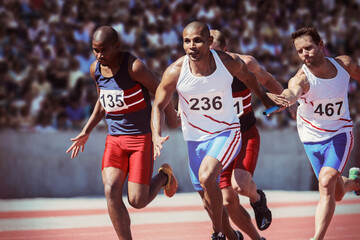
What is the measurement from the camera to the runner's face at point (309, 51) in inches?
293

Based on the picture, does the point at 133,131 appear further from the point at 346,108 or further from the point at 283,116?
the point at 283,116

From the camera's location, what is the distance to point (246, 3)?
1870cm

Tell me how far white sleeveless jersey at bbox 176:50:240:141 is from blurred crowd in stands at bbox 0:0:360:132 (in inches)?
287

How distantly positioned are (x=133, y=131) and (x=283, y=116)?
30.6 ft

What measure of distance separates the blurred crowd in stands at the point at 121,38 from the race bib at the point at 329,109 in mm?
7096

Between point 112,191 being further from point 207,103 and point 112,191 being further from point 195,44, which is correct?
point 195,44

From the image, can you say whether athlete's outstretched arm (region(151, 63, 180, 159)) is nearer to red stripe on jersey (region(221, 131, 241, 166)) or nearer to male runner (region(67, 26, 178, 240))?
male runner (region(67, 26, 178, 240))

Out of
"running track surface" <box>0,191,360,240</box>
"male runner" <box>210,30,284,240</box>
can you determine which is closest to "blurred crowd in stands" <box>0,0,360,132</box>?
"running track surface" <box>0,191,360,240</box>

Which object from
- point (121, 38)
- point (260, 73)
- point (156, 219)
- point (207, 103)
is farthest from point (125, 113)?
point (121, 38)

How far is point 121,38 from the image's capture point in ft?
52.6

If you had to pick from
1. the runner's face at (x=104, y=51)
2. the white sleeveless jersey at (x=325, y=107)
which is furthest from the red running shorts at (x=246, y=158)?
the runner's face at (x=104, y=51)

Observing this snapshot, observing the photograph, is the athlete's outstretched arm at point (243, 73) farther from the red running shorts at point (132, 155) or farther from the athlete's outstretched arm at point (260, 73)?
the red running shorts at point (132, 155)

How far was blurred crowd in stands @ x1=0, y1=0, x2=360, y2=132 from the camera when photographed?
14.0 metres

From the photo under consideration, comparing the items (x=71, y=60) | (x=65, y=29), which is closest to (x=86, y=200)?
(x=71, y=60)
